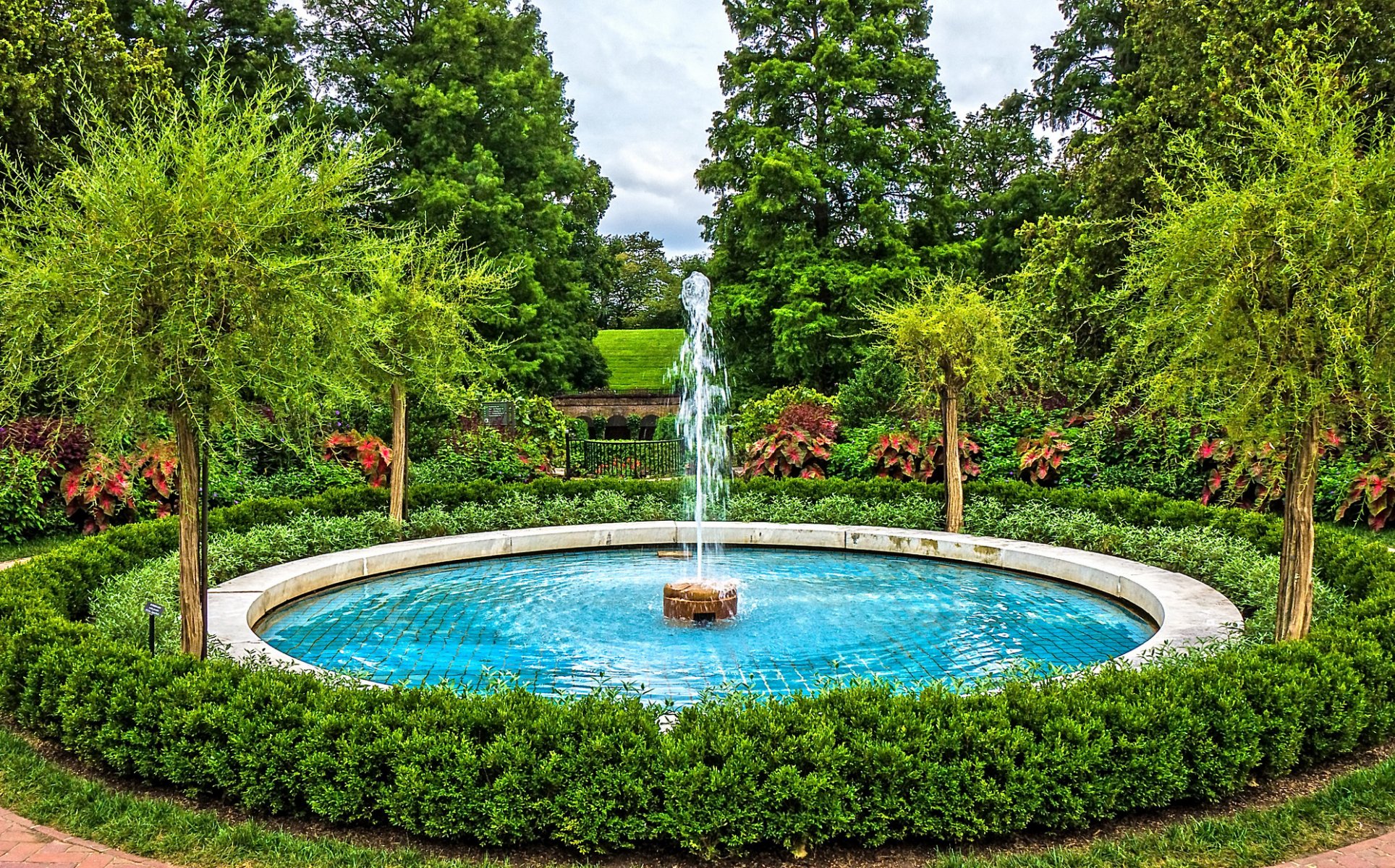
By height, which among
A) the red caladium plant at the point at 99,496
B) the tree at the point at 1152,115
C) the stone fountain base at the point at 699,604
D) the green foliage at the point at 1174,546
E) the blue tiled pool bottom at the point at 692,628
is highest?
the tree at the point at 1152,115

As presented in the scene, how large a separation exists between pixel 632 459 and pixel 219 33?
16020mm

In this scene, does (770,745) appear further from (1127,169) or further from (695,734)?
(1127,169)

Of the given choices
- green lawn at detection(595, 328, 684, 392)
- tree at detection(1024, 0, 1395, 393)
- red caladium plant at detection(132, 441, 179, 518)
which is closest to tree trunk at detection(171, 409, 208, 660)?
red caladium plant at detection(132, 441, 179, 518)

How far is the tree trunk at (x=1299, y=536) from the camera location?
5.56m

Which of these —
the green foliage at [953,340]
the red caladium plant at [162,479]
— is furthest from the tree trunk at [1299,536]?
the red caladium plant at [162,479]

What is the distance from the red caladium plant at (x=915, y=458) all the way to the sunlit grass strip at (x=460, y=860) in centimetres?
981

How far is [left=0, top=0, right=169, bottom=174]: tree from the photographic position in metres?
13.5

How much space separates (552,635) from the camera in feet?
23.9

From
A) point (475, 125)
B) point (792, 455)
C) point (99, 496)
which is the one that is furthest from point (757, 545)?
point (475, 125)

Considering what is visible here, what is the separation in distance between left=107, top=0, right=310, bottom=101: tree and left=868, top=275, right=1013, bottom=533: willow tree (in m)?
15.4

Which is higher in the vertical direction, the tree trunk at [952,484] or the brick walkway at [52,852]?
the tree trunk at [952,484]

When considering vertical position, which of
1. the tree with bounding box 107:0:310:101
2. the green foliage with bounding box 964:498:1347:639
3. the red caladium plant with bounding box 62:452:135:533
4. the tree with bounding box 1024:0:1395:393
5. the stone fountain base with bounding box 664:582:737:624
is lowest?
the stone fountain base with bounding box 664:582:737:624

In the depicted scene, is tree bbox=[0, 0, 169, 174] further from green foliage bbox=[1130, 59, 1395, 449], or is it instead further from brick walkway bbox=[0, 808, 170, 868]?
green foliage bbox=[1130, 59, 1395, 449]

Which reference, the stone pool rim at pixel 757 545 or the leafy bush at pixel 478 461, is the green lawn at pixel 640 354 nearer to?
the leafy bush at pixel 478 461
